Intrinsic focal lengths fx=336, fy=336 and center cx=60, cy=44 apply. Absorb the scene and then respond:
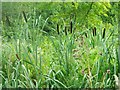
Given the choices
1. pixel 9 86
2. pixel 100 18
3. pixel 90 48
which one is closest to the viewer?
pixel 9 86

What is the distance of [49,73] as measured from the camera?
1.72 metres

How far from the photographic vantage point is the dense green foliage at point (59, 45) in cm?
174

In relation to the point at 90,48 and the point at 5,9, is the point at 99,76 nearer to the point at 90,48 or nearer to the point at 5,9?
the point at 90,48

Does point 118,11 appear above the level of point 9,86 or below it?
above

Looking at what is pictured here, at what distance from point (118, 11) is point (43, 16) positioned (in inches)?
17.8

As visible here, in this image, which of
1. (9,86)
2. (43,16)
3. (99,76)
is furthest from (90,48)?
(9,86)

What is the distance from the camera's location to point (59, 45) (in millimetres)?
1818

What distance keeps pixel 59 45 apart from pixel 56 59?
0.26ft

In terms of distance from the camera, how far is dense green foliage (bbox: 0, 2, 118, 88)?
68.4 inches

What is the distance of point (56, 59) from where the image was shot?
71.9 inches

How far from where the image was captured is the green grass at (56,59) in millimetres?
1723

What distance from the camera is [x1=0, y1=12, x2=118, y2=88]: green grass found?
1.72 m

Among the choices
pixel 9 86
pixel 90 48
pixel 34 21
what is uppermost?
pixel 34 21

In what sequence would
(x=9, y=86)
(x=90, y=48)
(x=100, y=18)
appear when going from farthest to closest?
(x=100, y=18) → (x=90, y=48) → (x=9, y=86)
